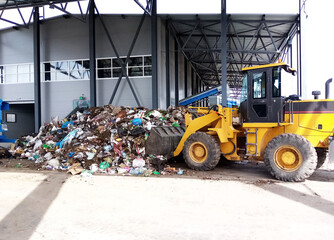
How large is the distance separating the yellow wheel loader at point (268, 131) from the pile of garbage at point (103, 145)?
1214 millimetres

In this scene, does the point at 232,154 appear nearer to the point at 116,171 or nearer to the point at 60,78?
the point at 116,171

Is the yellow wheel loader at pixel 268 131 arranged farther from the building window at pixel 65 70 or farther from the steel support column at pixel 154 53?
the building window at pixel 65 70

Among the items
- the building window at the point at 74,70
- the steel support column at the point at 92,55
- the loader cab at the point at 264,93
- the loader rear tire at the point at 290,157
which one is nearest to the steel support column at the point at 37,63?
the building window at the point at 74,70

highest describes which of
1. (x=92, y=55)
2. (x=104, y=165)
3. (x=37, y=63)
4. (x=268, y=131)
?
(x=92, y=55)

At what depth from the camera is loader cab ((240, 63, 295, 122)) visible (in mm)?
6535

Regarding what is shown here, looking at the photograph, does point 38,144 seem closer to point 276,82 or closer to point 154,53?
point 154,53

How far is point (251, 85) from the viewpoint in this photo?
271 inches

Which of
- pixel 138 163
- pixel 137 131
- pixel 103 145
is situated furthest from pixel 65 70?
pixel 138 163

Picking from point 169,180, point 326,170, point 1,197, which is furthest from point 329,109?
point 1,197

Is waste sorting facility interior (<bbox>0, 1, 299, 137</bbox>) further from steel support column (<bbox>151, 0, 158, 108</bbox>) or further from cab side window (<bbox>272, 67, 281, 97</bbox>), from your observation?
cab side window (<bbox>272, 67, 281, 97</bbox>)

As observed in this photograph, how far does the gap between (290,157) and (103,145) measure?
5859 mm

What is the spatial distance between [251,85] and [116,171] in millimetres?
4477

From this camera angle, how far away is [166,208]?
4441mm

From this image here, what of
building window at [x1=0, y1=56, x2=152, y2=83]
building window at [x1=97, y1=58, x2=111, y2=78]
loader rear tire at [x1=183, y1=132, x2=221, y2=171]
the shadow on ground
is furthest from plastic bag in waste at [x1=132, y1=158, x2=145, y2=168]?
building window at [x1=97, y1=58, x2=111, y2=78]
